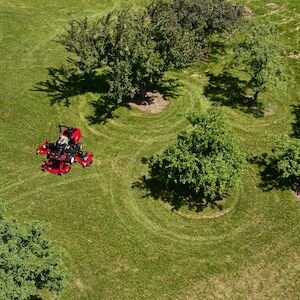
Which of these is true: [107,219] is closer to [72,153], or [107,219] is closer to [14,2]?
[72,153]

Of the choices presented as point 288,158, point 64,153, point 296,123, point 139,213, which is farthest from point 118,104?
point 288,158

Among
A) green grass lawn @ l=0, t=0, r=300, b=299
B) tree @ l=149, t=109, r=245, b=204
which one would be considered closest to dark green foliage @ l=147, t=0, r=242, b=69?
green grass lawn @ l=0, t=0, r=300, b=299

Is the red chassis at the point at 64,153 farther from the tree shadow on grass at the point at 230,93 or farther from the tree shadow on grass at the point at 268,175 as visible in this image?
the tree shadow on grass at the point at 230,93

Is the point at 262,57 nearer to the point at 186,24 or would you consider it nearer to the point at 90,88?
the point at 186,24

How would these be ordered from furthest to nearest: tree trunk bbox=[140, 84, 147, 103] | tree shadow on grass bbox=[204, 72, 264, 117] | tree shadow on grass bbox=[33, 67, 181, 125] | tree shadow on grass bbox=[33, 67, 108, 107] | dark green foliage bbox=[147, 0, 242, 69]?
tree shadow on grass bbox=[204, 72, 264, 117]
tree shadow on grass bbox=[33, 67, 108, 107]
tree trunk bbox=[140, 84, 147, 103]
tree shadow on grass bbox=[33, 67, 181, 125]
dark green foliage bbox=[147, 0, 242, 69]

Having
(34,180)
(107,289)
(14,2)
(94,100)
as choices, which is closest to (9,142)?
(34,180)

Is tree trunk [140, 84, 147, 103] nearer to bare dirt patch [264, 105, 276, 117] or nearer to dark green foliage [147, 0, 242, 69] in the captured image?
dark green foliage [147, 0, 242, 69]
